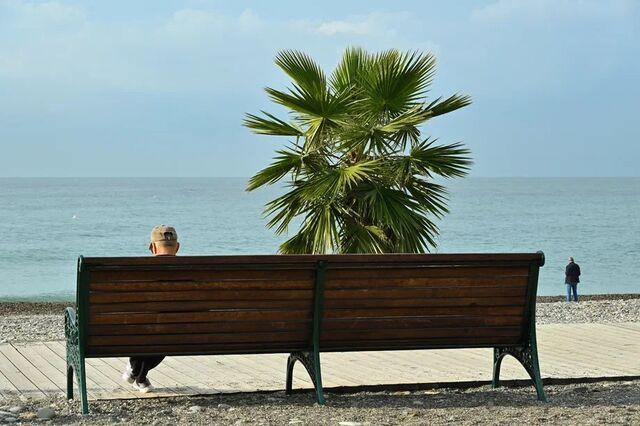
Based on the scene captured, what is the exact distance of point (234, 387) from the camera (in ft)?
23.4

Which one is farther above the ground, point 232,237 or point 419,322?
point 419,322

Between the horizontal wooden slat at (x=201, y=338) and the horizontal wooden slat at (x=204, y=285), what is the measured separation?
281mm

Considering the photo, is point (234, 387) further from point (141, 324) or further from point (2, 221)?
point (2, 221)

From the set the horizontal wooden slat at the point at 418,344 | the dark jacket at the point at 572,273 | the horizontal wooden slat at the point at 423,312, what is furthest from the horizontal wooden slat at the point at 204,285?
the dark jacket at the point at 572,273

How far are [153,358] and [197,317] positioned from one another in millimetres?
910

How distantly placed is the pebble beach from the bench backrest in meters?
0.35

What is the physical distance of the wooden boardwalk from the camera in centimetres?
714

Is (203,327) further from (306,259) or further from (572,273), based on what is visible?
(572,273)

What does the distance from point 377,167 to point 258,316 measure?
6.09m

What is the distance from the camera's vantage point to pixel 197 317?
19.9ft

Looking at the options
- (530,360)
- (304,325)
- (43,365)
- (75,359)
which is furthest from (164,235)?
(530,360)

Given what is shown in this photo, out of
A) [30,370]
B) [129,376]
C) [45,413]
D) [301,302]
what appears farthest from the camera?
[30,370]

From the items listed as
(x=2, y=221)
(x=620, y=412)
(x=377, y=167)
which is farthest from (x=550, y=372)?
(x=2, y=221)

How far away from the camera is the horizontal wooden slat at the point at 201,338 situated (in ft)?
19.6
